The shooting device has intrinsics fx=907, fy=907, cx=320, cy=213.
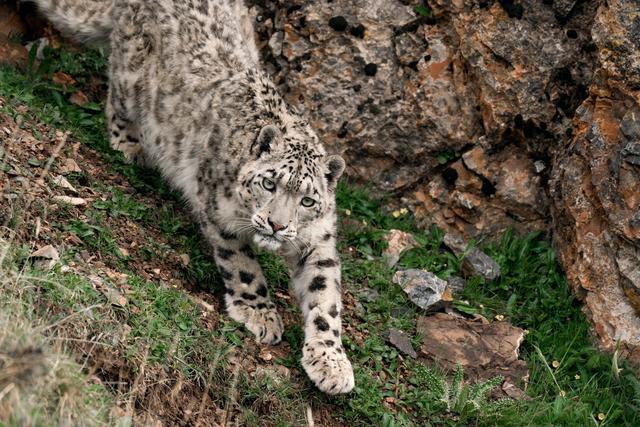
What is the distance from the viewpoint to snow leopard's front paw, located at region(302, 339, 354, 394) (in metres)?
6.01

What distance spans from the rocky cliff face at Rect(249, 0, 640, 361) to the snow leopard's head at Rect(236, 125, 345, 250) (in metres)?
1.93

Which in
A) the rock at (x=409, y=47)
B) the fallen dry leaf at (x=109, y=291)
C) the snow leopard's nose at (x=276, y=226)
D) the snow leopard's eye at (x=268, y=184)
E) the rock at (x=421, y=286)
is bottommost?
the rock at (x=421, y=286)

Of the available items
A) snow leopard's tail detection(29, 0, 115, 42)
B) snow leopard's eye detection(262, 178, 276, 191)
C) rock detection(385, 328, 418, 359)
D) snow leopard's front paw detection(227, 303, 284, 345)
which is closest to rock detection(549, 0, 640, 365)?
rock detection(385, 328, 418, 359)

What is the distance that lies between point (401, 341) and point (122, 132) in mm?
3158

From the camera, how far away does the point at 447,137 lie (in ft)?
27.3

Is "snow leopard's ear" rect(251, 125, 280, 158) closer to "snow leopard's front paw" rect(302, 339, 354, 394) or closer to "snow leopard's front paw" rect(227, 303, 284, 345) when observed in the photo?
"snow leopard's front paw" rect(227, 303, 284, 345)

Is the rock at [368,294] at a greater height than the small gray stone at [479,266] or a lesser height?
lesser

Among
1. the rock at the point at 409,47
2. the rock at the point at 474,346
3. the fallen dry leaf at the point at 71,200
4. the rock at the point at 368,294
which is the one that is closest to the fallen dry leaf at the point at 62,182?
the fallen dry leaf at the point at 71,200

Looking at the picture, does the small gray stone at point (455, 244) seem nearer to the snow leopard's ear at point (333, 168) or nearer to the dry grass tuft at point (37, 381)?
the snow leopard's ear at point (333, 168)

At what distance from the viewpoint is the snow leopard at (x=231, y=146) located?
637cm

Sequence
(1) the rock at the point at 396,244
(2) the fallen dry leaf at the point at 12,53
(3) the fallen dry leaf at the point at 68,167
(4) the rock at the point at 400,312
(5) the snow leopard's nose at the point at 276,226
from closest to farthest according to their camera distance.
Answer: (5) the snow leopard's nose at the point at 276,226
(3) the fallen dry leaf at the point at 68,167
(4) the rock at the point at 400,312
(1) the rock at the point at 396,244
(2) the fallen dry leaf at the point at 12,53

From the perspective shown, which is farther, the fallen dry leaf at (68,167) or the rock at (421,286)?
the rock at (421,286)

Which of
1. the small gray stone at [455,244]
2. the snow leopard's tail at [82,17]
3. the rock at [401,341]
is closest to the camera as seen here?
the rock at [401,341]

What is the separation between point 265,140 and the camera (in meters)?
6.51
